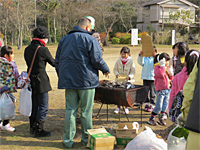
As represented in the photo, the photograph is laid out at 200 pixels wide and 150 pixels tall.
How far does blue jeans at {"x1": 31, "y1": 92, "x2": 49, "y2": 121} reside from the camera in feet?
15.5

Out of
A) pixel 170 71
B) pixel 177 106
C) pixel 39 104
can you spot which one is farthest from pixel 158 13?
pixel 177 106

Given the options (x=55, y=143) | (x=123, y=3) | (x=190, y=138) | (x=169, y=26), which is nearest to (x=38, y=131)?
(x=55, y=143)

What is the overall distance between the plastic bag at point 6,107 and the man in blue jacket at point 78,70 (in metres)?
1.22

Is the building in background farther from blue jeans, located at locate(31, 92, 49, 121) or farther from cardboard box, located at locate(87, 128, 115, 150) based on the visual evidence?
cardboard box, located at locate(87, 128, 115, 150)

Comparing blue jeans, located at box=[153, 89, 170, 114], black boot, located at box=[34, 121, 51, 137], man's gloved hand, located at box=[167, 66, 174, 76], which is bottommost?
black boot, located at box=[34, 121, 51, 137]

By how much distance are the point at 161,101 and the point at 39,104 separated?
8.55 feet

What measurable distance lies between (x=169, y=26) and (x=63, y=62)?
41.3 metres

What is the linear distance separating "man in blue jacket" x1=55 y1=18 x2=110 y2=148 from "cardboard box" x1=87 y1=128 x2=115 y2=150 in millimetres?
308

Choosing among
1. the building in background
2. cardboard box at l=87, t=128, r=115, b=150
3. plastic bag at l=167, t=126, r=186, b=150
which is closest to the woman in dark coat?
cardboard box at l=87, t=128, r=115, b=150

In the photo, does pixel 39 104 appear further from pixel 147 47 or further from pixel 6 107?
pixel 147 47

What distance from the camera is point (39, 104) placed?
4.73 meters

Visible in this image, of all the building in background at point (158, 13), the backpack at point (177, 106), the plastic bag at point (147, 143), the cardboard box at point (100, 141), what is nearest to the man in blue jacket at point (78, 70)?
the cardboard box at point (100, 141)

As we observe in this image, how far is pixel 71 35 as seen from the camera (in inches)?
167

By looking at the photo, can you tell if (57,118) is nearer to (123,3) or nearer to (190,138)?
(190,138)
